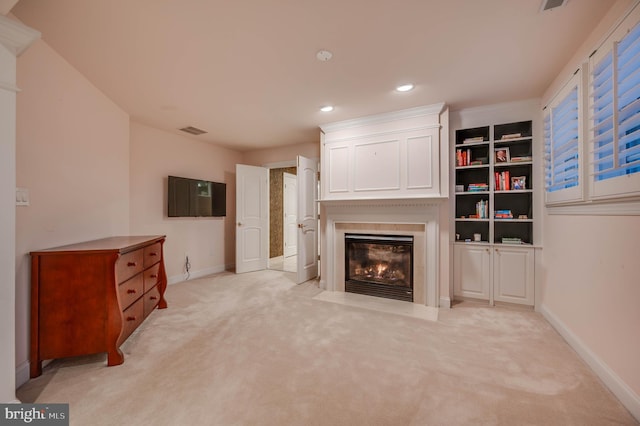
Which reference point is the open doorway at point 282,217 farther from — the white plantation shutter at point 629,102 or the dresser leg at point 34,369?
the white plantation shutter at point 629,102

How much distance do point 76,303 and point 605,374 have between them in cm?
374

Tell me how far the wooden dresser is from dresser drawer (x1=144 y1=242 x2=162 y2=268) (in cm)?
56

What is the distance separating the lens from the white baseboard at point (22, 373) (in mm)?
1673

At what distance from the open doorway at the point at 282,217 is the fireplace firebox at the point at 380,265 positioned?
2330mm

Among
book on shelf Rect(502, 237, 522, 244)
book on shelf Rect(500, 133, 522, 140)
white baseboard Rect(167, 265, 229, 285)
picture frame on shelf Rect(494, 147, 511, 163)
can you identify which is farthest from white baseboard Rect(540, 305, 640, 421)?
white baseboard Rect(167, 265, 229, 285)

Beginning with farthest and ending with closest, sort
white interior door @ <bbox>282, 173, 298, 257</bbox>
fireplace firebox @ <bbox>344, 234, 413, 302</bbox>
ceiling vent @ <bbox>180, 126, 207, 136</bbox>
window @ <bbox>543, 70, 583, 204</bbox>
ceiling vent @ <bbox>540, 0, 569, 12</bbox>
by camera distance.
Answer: white interior door @ <bbox>282, 173, 298, 257</bbox>, ceiling vent @ <bbox>180, 126, 207, 136</bbox>, fireplace firebox @ <bbox>344, 234, 413, 302</bbox>, window @ <bbox>543, 70, 583, 204</bbox>, ceiling vent @ <bbox>540, 0, 569, 12</bbox>

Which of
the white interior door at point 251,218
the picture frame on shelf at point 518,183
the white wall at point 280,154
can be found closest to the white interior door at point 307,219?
the white wall at point 280,154

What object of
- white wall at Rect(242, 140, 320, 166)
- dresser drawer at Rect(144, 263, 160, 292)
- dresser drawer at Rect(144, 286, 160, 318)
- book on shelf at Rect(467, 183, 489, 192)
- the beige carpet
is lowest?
the beige carpet

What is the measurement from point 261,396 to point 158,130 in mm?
4023

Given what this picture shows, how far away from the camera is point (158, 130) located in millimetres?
3965

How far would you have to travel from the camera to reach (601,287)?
1839 mm

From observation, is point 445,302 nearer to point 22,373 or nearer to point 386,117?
point 386,117

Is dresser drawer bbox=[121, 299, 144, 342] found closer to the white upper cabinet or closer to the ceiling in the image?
the ceiling

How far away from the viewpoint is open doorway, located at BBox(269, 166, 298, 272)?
6038mm
